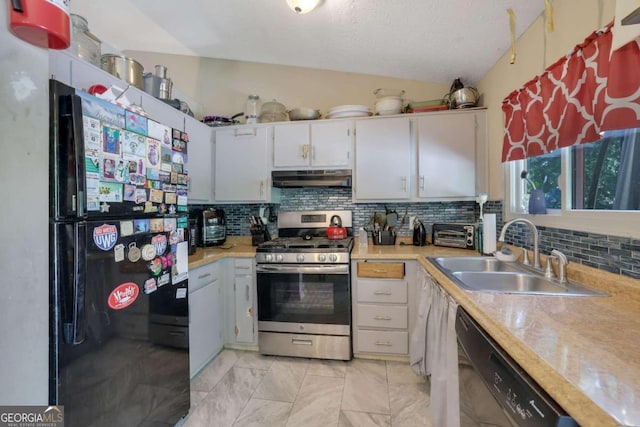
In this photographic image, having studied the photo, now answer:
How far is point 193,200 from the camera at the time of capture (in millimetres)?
2279

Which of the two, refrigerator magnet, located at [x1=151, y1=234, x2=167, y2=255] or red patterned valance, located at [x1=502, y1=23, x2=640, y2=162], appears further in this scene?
refrigerator magnet, located at [x1=151, y1=234, x2=167, y2=255]

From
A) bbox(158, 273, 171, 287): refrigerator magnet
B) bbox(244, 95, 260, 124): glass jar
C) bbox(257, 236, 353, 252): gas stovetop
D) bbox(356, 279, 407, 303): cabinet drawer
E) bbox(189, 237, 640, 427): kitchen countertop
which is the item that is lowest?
bbox(356, 279, 407, 303): cabinet drawer

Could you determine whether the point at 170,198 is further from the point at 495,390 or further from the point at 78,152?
the point at 495,390

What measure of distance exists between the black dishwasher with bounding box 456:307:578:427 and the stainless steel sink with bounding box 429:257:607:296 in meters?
0.27

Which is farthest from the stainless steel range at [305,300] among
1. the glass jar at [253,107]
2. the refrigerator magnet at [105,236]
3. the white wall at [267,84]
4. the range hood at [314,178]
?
the white wall at [267,84]

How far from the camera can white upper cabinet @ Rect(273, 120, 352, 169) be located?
235 cm

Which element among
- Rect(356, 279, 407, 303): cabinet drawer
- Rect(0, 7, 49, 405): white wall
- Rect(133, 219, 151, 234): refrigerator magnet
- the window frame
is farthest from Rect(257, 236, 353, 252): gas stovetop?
Rect(0, 7, 49, 405): white wall

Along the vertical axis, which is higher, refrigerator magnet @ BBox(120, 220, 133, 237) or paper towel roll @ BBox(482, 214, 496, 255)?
refrigerator magnet @ BBox(120, 220, 133, 237)

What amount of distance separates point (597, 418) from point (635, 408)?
82 mm

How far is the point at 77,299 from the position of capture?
2.93 ft

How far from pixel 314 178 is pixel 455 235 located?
1.31m

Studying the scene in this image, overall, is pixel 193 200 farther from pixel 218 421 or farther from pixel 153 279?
pixel 218 421

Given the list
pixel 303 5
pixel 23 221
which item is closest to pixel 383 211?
pixel 303 5

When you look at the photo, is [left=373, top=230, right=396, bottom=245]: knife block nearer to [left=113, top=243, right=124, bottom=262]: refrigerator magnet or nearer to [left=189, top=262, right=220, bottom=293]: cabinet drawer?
[left=189, top=262, right=220, bottom=293]: cabinet drawer
